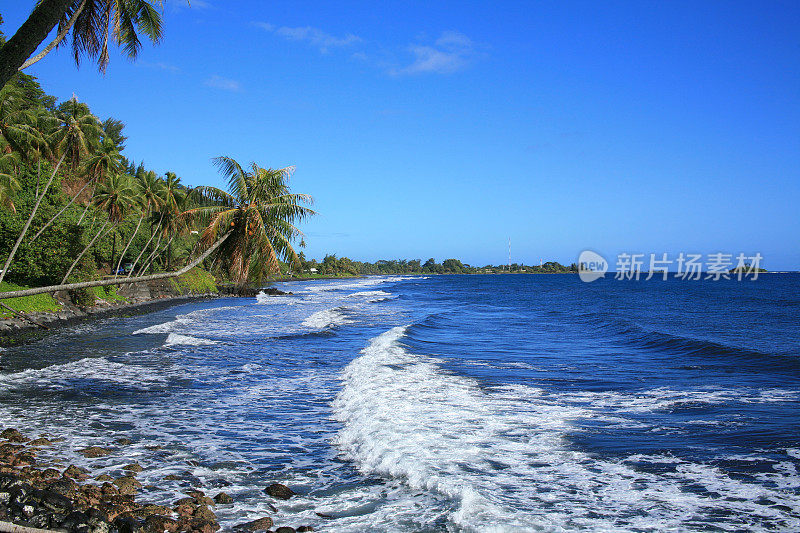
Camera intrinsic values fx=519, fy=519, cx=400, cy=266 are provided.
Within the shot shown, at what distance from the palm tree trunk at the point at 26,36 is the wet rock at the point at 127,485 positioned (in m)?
4.47

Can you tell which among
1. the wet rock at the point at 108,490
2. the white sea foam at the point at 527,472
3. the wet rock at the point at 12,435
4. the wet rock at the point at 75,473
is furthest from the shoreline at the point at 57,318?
the white sea foam at the point at 527,472

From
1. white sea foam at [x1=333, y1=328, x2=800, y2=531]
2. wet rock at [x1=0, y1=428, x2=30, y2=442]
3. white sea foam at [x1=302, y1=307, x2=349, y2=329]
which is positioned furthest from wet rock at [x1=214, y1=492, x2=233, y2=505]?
white sea foam at [x1=302, y1=307, x2=349, y2=329]

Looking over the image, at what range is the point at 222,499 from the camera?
5.53 meters

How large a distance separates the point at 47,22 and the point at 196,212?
23.6 feet

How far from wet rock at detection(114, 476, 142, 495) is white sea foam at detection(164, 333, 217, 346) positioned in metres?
13.5

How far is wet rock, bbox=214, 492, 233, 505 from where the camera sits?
18.0 feet

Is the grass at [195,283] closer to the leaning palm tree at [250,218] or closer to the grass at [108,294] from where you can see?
the grass at [108,294]

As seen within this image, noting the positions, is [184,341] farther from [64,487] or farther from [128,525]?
[128,525]

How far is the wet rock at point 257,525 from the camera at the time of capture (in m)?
4.84

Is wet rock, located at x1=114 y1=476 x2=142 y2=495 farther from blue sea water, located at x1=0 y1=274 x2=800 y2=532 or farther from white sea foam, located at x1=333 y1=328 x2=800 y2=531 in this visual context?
white sea foam, located at x1=333 y1=328 x2=800 y2=531

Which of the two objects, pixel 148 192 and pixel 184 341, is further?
pixel 148 192

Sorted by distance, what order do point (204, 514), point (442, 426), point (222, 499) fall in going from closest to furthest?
point (204, 514), point (222, 499), point (442, 426)

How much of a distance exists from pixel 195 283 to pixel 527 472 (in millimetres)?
51991

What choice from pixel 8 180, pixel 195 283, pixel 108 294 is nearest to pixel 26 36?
pixel 8 180
